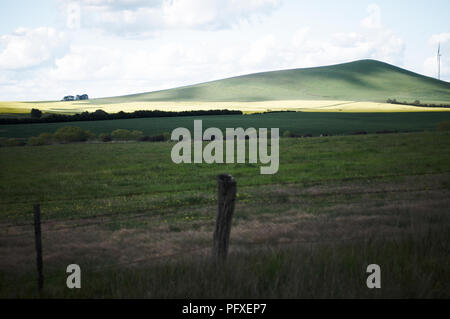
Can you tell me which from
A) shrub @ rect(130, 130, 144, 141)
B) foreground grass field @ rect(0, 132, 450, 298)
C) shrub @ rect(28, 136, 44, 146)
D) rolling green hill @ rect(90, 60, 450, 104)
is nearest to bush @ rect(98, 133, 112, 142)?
shrub @ rect(130, 130, 144, 141)

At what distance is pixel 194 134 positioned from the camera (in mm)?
48844

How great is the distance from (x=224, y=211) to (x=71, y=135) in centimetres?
3963

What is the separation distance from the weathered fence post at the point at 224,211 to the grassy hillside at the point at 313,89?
97.0 meters

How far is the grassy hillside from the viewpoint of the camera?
116m

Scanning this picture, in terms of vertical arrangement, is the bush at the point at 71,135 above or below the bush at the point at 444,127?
below

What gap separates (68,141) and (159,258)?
3840cm

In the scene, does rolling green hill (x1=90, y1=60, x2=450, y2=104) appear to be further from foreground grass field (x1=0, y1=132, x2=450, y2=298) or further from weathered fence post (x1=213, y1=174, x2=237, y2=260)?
weathered fence post (x1=213, y1=174, x2=237, y2=260)

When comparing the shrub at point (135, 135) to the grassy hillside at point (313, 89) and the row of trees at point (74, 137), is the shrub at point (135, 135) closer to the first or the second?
the row of trees at point (74, 137)

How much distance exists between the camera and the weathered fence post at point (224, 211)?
227 inches

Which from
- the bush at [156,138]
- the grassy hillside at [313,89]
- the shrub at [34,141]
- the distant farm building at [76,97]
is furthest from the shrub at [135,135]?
the distant farm building at [76,97]

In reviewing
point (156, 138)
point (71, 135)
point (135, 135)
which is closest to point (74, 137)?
point (71, 135)
